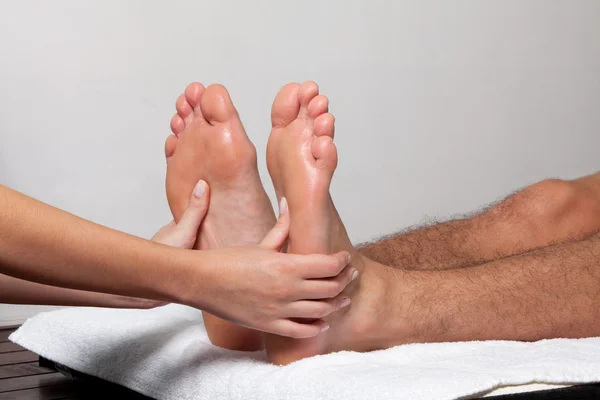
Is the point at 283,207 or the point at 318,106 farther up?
the point at 318,106

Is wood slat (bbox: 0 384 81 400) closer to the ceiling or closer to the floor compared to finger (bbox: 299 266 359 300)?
closer to the ceiling

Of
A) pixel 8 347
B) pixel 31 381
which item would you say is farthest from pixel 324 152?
pixel 8 347

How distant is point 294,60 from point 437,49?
648 millimetres

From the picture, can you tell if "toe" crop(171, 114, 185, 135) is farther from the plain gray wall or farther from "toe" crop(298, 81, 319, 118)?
the plain gray wall

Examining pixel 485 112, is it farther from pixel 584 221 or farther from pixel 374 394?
pixel 374 394

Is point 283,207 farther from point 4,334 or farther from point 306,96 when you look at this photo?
point 4,334

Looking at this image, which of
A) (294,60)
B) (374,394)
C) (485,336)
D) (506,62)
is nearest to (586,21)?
(506,62)

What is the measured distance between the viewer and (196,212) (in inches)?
54.5

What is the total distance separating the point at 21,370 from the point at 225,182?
83 cm

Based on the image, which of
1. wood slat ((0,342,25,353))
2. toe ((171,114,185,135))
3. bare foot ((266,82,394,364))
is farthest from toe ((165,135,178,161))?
wood slat ((0,342,25,353))

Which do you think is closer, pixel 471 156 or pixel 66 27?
pixel 66 27

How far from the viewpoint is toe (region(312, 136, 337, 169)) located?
1212 millimetres

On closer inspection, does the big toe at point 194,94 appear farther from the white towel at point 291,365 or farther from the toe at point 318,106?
the white towel at point 291,365

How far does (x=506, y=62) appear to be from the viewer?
3.36 m
